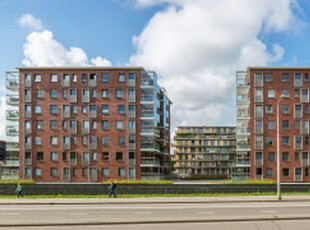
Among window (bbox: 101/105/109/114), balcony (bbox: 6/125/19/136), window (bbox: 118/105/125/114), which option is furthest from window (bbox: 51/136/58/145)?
window (bbox: 118/105/125/114)

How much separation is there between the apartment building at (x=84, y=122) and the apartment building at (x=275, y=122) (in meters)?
15.7

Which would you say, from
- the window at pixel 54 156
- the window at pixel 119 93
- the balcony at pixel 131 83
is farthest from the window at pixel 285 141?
the window at pixel 54 156

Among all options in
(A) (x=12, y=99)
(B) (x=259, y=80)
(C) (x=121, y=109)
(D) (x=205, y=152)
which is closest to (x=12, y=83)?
(A) (x=12, y=99)

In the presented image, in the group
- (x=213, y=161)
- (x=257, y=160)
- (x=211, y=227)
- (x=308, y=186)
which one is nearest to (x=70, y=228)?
(x=211, y=227)

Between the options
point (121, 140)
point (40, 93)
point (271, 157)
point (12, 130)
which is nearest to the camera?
point (271, 157)

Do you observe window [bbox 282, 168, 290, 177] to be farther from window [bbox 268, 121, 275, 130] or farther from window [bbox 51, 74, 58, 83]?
window [bbox 51, 74, 58, 83]

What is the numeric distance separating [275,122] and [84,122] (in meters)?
30.9

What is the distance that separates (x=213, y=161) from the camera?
87.6 meters

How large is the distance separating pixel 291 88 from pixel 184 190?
3058 cm

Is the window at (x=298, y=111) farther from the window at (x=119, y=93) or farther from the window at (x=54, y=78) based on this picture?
the window at (x=54, y=78)

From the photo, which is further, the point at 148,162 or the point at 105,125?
the point at 105,125

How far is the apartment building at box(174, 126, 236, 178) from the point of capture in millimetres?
87062

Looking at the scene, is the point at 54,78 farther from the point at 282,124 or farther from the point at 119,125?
the point at 282,124

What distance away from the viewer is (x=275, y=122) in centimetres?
4791
